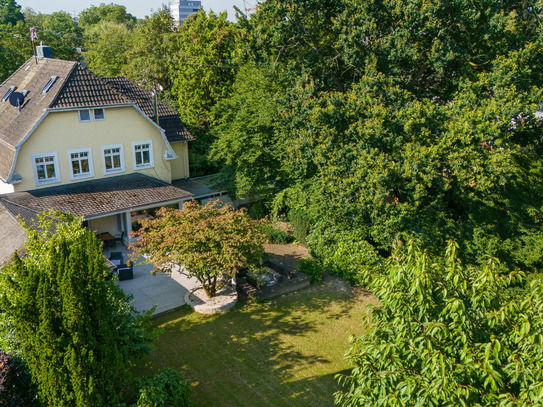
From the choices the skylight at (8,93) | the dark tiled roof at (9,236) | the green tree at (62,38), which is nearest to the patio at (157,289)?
the dark tiled roof at (9,236)

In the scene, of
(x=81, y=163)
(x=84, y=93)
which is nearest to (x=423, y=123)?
(x=84, y=93)

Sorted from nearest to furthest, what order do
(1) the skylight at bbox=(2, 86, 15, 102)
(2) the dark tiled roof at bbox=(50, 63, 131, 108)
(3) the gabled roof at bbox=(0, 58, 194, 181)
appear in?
(3) the gabled roof at bbox=(0, 58, 194, 181)
(2) the dark tiled roof at bbox=(50, 63, 131, 108)
(1) the skylight at bbox=(2, 86, 15, 102)

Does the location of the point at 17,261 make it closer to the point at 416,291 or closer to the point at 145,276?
the point at 416,291

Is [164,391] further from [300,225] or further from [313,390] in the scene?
[300,225]

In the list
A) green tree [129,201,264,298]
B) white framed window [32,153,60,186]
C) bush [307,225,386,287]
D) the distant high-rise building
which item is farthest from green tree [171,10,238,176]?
the distant high-rise building

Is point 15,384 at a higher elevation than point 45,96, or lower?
lower

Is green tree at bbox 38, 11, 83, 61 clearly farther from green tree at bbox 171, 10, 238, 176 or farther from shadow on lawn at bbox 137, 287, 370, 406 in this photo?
shadow on lawn at bbox 137, 287, 370, 406
